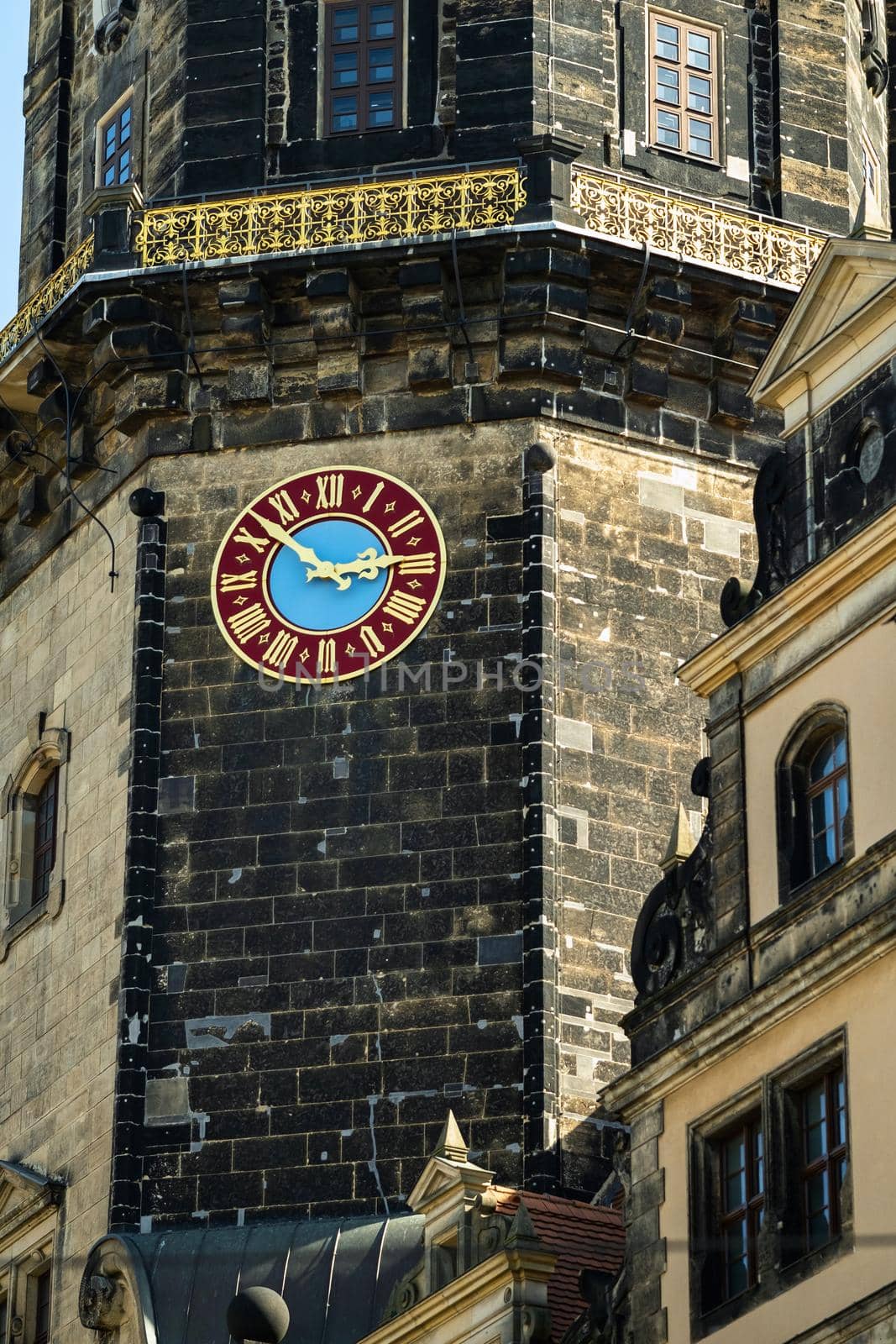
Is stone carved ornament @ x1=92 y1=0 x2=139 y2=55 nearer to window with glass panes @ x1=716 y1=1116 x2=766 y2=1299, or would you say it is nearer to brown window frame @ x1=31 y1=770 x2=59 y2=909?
brown window frame @ x1=31 y1=770 x2=59 y2=909

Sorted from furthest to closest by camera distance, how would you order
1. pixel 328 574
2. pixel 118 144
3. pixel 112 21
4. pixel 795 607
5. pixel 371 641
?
pixel 112 21 → pixel 118 144 → pixel 328 574 → pixel 371 641 → pixel 795 607

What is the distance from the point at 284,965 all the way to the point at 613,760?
12.7ft

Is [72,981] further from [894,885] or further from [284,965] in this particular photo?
[894,885]

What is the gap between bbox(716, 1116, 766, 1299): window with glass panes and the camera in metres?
26.6

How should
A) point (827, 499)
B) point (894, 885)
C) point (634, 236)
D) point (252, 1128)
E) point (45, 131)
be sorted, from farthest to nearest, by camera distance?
point (45, 131)
point (634, 236)
point (252, 1128)
point (827, 499)
point (894, 885)

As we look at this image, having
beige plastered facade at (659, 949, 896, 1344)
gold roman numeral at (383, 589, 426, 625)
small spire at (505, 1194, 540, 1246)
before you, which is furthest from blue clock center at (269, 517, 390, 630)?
beige plastered facade at (659, 949, 896, 1344)

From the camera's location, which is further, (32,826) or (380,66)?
(380,66)

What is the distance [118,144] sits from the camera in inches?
1654

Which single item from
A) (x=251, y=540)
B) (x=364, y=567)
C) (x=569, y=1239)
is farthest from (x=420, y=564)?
(x=569, y=1239)

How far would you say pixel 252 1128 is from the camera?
35688mm

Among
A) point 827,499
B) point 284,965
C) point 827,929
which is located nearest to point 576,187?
point 284,965

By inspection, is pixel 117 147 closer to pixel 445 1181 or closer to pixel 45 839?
pixel 45 839

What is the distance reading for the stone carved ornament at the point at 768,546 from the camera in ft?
94.2

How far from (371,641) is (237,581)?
1.61 m
